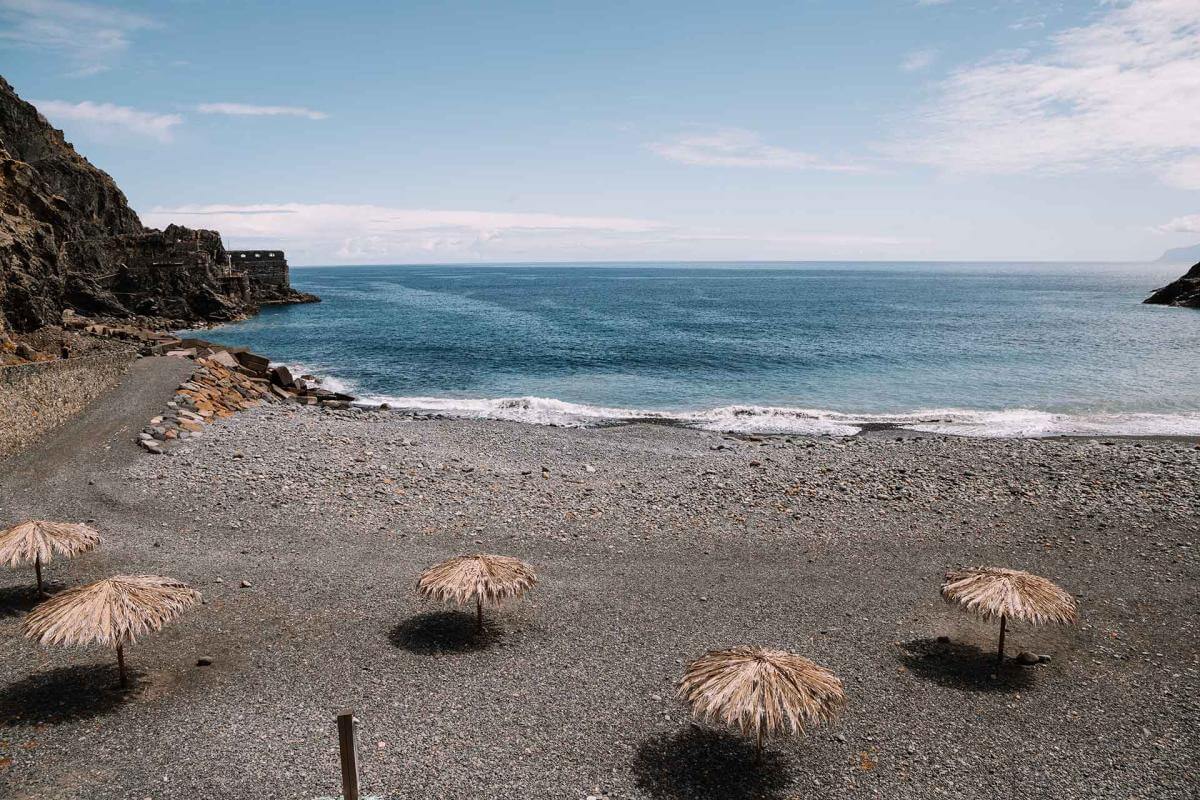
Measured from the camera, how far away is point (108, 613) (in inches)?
356

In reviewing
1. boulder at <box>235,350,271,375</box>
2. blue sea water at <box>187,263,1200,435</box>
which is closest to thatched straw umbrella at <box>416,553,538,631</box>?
blue sea water at <box>187,263,1200,435</box>

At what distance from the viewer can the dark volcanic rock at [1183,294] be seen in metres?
92.0

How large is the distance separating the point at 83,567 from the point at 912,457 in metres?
21.6

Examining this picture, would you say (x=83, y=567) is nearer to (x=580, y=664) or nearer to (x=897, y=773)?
(x=580, y=664)

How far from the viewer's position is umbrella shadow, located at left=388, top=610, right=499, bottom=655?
11.0m

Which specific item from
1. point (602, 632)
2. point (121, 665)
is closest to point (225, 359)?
point (121, 665)

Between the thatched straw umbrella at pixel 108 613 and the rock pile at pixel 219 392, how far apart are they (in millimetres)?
11309

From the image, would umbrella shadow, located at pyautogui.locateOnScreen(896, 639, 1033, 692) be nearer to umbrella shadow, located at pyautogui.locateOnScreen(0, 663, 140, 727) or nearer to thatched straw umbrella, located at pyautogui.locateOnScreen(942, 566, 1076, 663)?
thatched straw umbrella, located at pyautogui.locateOnScreen(942, 566, 1076, 663)

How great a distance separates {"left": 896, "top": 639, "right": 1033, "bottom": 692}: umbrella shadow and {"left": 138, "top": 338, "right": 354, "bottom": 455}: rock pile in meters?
18.9

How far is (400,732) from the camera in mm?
8859

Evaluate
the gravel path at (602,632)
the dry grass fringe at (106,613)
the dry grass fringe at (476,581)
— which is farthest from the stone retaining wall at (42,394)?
the dry grass fringe at (476,581)

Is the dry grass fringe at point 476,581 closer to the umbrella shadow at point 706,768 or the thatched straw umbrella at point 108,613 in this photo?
the umbrella shadow at point 706,768

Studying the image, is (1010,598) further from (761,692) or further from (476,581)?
(476,581)

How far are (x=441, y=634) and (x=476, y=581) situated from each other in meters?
1.36
